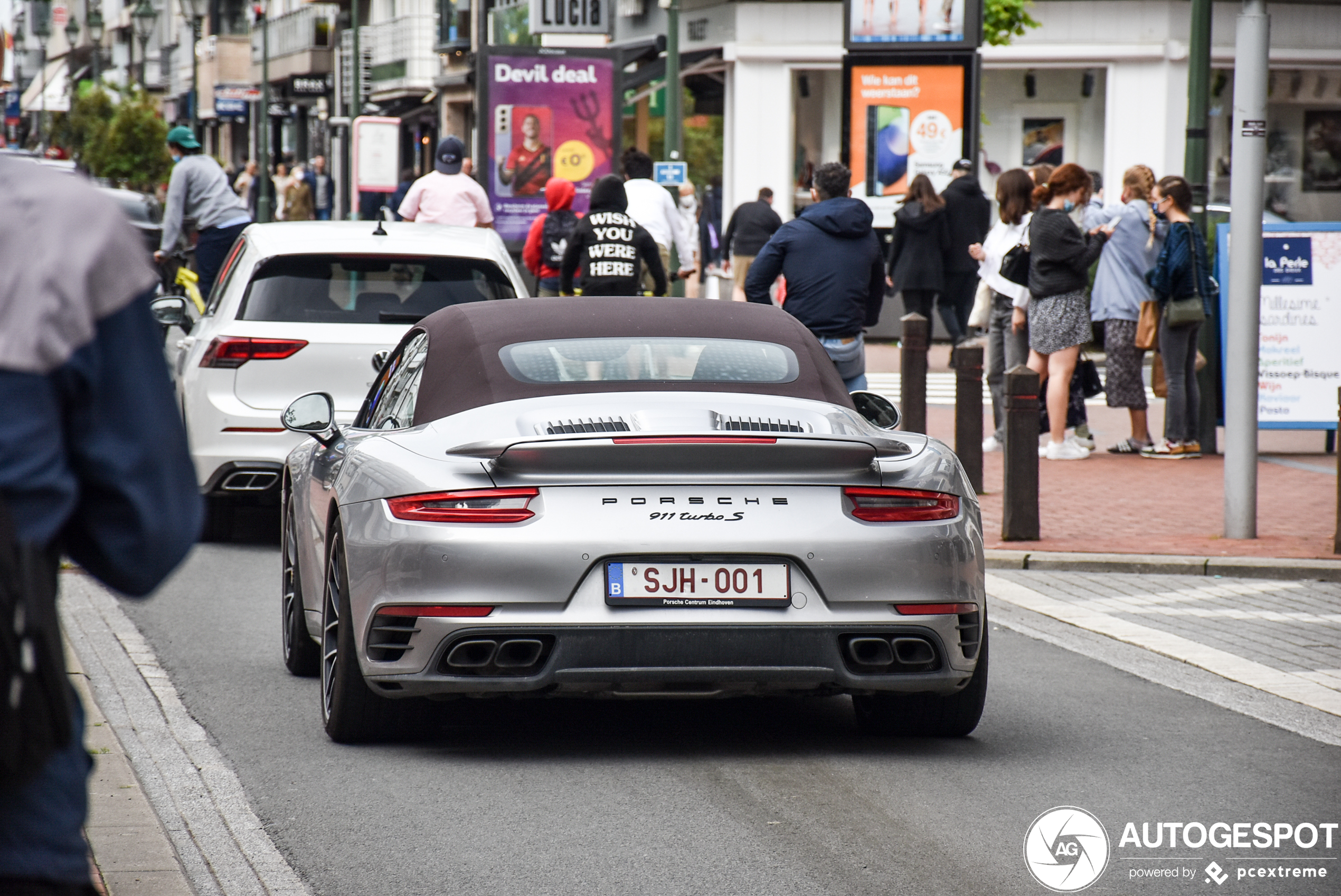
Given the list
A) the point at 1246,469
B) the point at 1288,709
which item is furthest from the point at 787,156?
the point at 1288,709

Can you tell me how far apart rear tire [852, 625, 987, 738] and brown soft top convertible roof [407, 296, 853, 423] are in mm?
899

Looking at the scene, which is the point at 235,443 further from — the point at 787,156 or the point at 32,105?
the point at 32,105

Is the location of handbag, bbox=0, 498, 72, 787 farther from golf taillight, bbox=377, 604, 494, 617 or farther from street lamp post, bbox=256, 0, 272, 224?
street lamp post, bbox=256, 0, 272, 224

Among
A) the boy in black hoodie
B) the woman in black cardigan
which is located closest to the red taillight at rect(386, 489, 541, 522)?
the boy in black hoodie

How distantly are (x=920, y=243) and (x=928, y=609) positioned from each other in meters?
14.6

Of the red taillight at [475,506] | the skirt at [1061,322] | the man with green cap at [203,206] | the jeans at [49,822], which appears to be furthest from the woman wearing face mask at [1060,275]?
the jeans at [49,822]

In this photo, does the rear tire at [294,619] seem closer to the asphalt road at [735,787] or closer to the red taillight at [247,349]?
the asphalt road at [735,787]

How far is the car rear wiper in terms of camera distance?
32.9ft

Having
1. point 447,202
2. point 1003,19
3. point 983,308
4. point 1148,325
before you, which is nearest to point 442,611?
point 1148,325

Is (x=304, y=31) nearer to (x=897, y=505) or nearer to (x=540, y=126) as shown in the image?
(x=540, y=126)

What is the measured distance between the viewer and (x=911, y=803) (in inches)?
210

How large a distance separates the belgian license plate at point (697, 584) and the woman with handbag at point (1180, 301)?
8.63 meters

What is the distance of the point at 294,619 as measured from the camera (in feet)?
23.6

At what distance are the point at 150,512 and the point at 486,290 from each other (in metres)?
7.93
